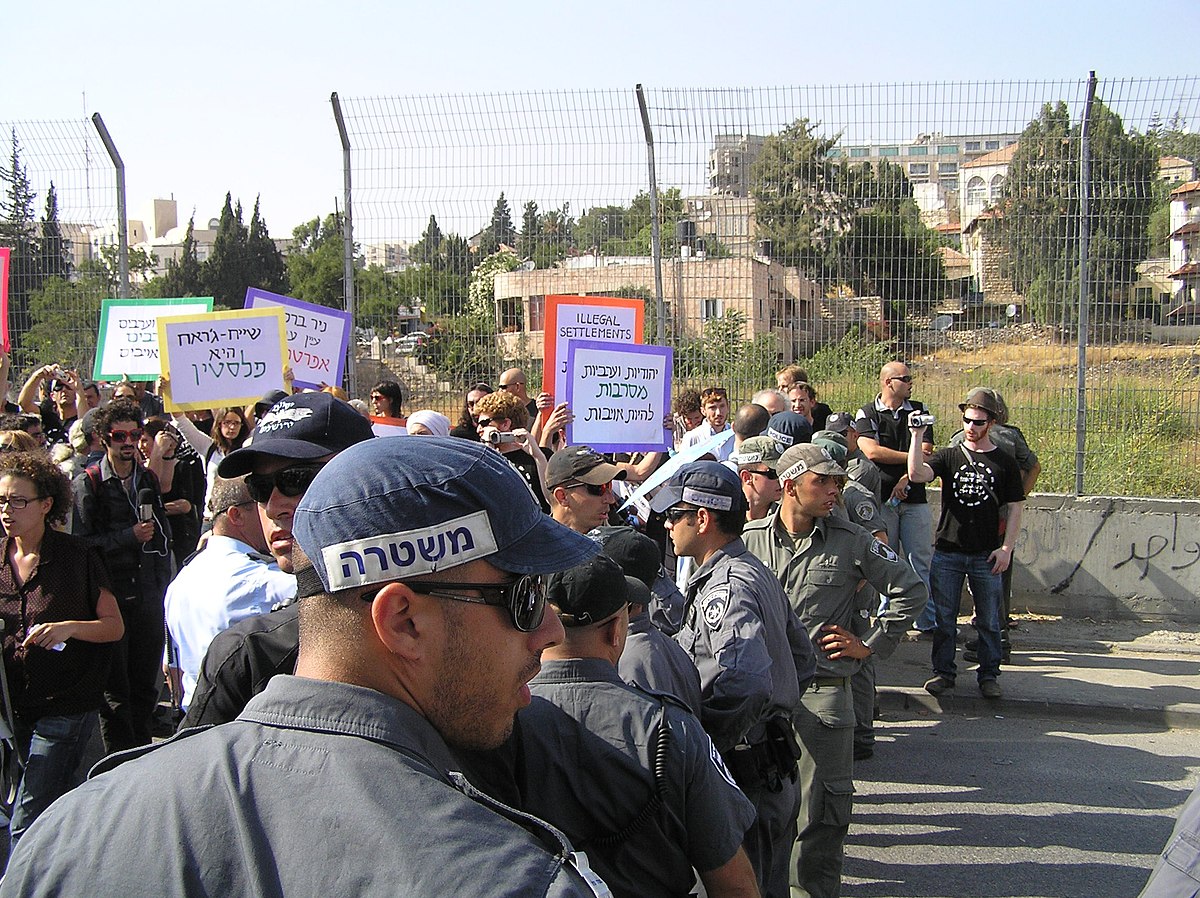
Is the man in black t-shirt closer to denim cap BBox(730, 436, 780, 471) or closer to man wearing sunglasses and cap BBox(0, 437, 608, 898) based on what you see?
denim cap BBox(730, 436, 780, 471)

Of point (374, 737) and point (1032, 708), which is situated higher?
point (374, 737)

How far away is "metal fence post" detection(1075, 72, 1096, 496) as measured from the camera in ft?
31.6

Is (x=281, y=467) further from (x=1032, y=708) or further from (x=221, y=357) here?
(x=1032, y=708)

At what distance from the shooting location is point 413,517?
1.47 metres

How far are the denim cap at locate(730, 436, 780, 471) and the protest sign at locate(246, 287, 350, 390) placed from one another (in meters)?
3.97

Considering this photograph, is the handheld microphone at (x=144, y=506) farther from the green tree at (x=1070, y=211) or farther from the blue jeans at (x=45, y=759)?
the green tree at (x=1070, y=211)

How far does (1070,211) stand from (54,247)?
9358mm

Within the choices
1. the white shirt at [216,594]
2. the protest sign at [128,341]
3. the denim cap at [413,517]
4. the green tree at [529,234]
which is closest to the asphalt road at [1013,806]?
the white shirt at [216,594]

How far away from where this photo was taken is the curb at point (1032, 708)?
751cm

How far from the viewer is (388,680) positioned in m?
1.45

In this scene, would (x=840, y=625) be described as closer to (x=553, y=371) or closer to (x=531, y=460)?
(x=531, y=460)

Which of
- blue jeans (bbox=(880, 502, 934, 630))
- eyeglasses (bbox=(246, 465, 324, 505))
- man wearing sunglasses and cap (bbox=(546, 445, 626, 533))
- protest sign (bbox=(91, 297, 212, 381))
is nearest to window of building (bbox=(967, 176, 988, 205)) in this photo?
blue jeans (bbox=(880, 502, 934, 630))

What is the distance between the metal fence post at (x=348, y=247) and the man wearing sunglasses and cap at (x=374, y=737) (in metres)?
8.90

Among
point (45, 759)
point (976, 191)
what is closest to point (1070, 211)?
point (976, 191)
